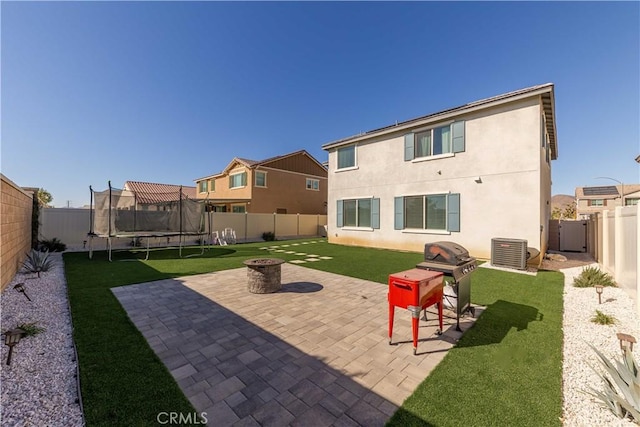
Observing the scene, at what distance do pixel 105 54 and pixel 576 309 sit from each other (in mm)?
15065

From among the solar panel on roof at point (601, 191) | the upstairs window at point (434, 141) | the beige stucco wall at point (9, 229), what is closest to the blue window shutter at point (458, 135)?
the upstairs window at point (434, 141)

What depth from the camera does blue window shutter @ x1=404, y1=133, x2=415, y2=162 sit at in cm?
1156

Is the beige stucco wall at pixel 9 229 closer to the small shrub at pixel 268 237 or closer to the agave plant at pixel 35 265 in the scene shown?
the agave plant at pixel 35 265

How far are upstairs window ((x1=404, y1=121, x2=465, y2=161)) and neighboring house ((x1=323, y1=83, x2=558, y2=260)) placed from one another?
0.13ft

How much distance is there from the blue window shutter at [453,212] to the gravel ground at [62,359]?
16.1ft

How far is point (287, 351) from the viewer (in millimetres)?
3145

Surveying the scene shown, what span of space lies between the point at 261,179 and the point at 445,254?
64.8 ft

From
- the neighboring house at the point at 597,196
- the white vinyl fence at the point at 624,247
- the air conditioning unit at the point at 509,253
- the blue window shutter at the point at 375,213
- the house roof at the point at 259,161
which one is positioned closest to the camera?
the white vinyl fence at the point at 624,247

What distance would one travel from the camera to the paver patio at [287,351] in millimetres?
2191

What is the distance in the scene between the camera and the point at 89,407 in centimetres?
209

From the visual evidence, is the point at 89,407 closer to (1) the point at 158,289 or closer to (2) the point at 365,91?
(1) the point at 158,289

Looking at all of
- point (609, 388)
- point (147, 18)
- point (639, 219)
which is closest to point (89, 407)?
point (609, 388)

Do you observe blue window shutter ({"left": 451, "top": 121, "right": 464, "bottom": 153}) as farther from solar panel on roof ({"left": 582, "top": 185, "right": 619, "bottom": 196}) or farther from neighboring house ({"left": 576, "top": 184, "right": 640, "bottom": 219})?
solar panel on roof ({"left": 582, "top": 185, "right": 619, "bottom": 196})

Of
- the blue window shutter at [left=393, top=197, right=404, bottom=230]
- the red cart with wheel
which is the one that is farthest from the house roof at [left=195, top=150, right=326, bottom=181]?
the red cart with wheel
